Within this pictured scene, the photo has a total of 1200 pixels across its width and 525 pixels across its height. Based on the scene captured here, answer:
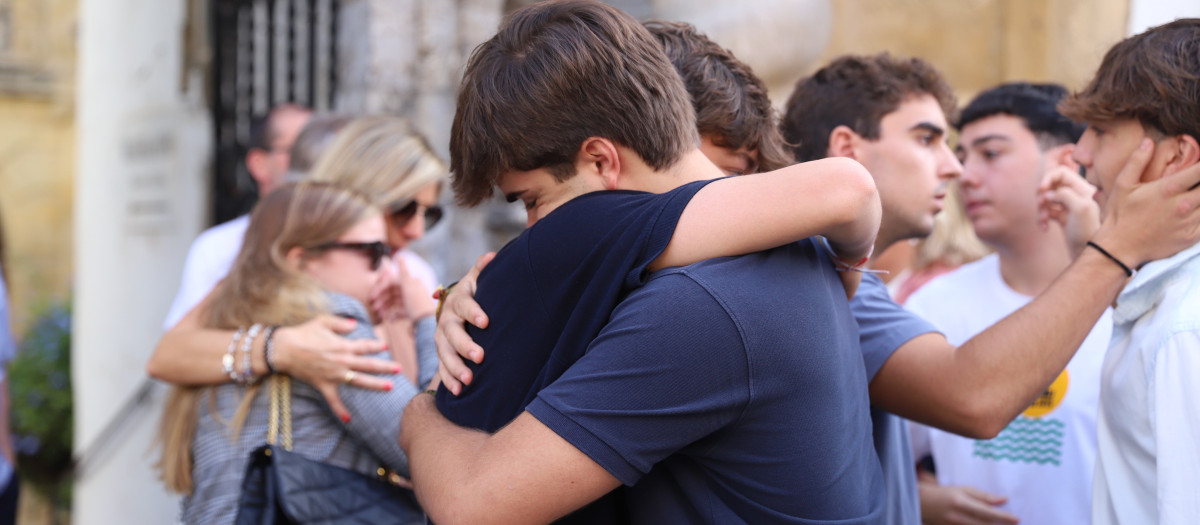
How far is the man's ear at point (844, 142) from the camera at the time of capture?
233 cm

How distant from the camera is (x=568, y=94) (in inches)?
52.6

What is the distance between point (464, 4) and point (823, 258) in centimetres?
308

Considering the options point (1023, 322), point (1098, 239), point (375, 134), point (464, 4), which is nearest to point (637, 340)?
point (1023, 322)

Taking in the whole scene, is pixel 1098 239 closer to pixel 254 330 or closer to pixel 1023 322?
pixel 1023 322

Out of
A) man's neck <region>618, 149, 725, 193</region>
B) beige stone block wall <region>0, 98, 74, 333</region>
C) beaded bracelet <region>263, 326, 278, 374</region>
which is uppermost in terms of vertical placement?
man's neck <region>618, 149, 725, 193</region>

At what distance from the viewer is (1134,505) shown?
5.44 feet

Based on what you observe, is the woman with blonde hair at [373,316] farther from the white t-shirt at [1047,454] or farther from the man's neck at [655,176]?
the white t-shirt at [1047,454]

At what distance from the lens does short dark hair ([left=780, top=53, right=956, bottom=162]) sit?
92.0 inches

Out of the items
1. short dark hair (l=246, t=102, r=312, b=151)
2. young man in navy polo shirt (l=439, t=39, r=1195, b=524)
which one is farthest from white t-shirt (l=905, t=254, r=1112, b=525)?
short dark hair (l=246, t=102, r=312, b=151)

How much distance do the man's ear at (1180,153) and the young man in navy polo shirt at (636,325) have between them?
2.41 feet

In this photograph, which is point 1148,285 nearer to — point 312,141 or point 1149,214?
point 1149,214

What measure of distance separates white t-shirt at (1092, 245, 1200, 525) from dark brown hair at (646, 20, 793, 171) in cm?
69

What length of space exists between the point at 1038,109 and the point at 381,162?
6.54 ft

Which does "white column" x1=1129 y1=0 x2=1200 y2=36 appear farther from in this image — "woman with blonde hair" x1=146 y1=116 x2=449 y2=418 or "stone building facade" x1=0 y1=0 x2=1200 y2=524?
"woman with blonde hair" x1=146 y1=116 x2=449 y2=418
